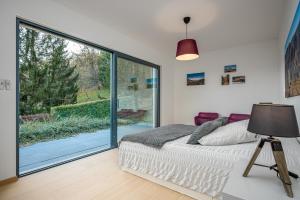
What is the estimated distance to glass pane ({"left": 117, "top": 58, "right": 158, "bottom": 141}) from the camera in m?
3.80

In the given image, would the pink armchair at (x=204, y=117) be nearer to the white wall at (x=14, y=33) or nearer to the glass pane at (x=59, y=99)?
the glass pane at (x=59, y=99)

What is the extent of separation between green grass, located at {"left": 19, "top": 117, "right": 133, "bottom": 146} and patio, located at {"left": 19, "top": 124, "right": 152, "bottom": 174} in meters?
0.14

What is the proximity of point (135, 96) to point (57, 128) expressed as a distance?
1887 mm

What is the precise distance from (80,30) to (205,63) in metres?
3.51

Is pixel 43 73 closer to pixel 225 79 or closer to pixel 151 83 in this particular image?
pixel 151 83

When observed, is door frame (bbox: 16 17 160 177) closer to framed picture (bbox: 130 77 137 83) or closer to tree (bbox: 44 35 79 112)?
tree (bbox: 44 35 79 112)

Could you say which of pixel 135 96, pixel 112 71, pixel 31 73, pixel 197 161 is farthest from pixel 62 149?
pixel 197 161

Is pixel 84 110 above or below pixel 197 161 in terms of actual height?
above

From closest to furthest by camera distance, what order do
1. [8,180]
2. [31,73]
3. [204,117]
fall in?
[8,180]
[31,73]
[204,117]

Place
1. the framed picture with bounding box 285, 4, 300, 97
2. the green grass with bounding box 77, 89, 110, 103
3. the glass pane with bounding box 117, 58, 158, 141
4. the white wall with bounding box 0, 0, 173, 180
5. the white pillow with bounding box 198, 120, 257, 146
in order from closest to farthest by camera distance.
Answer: the framed picture with bounding box 285, 4, 300, 97
the white pillow with bounding box 198, 120, 257, 146
the white wall with bounding box 0, 0, 173, 180
the green grass with bounding box 77, 89, 110, 103
the glass pane with bounding box 117, 58, 158, 141

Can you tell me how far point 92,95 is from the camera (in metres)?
3.41

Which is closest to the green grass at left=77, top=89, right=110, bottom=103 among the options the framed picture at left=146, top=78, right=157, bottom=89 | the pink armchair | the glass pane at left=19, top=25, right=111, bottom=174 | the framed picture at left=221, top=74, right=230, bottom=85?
the glass pane at left=19, top=25, right=111, bottom=174

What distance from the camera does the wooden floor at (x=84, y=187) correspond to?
181cm

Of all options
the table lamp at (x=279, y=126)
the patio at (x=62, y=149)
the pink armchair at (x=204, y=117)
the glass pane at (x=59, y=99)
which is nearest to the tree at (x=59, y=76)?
Answer: the glass pane at (x=59, y=99)
